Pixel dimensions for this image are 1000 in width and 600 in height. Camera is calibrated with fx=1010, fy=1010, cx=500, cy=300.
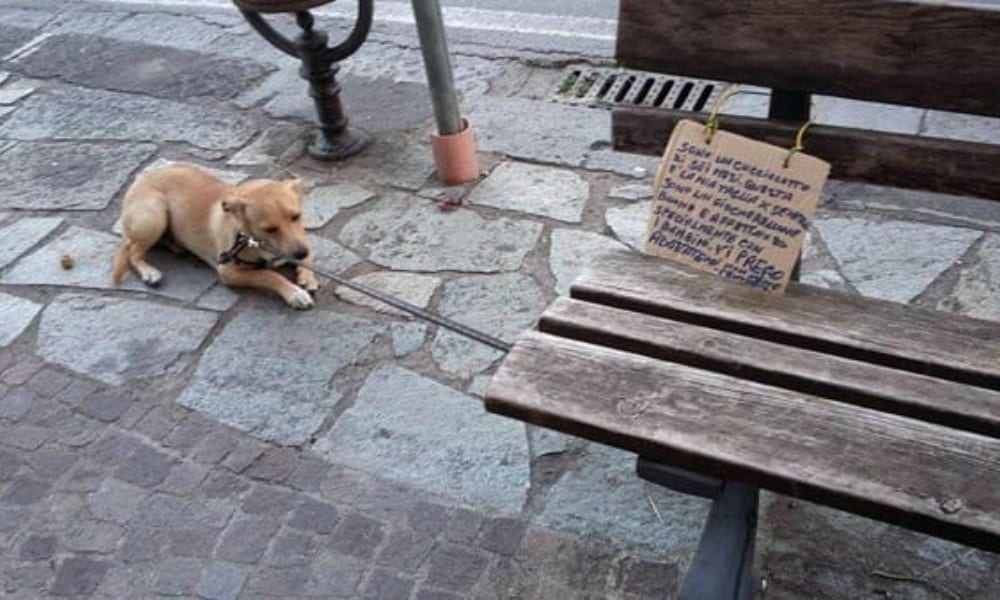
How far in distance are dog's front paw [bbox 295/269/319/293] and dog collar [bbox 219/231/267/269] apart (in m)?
0.13

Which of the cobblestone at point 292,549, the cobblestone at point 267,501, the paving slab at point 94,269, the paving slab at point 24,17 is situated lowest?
the cobblestone at point 292,549

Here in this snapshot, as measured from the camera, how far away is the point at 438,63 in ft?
13.1

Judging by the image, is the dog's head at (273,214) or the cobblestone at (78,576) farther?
the dog's head at (273,214)

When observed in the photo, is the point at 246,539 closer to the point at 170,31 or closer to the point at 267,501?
the point at 267,501

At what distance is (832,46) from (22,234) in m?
3.40

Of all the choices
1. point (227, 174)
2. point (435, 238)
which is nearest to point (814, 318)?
point (435, 238)

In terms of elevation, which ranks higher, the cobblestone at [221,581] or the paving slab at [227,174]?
the paving slab at [227,174]

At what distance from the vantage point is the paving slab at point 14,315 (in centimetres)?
367

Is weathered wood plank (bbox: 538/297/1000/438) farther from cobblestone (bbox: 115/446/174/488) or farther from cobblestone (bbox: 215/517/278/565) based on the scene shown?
cobblestone (bbox: 115/446/174/488)

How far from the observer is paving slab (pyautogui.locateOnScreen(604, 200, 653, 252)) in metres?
3.78

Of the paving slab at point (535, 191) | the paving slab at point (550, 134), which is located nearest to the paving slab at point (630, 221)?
the paving slab at point (535, 191)

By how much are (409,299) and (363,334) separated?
0.23m

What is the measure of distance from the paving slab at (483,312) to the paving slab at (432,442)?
14 centimetres

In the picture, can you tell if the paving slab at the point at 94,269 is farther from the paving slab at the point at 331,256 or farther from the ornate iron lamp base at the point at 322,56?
the ornate iron lamp base at the point at 322,56
